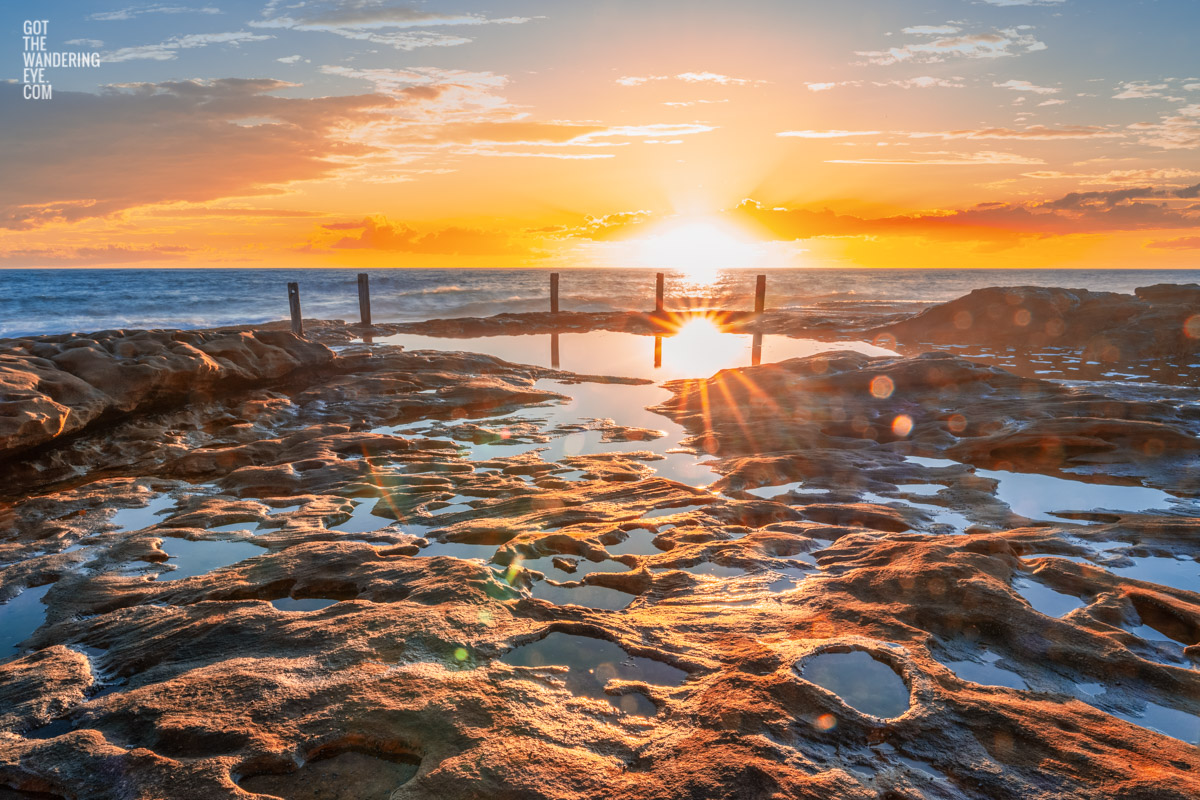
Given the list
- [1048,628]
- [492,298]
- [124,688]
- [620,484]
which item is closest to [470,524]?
[620,484]

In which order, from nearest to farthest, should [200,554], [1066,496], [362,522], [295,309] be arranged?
1. [200,554]
2. [362,522]
3. [1066,496]
4. [295,309]

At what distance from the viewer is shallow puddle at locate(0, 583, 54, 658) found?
3.53m

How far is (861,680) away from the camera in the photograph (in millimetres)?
2980

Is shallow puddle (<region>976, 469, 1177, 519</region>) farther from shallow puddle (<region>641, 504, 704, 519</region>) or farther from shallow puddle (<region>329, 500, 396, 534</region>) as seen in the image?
shallow puddle (<region>329, 500, 396, 534</region>)

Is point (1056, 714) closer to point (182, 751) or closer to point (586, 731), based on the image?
point (586, 731)

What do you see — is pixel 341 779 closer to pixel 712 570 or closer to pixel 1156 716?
pixel 712 570

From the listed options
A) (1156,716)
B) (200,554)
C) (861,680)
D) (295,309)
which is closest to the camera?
(1156,716)

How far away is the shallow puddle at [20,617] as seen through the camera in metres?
3.53

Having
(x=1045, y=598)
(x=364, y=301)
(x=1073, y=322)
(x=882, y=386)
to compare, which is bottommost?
(x=1045, y=598)

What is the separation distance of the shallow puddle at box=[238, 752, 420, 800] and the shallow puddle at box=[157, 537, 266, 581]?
2.47 m

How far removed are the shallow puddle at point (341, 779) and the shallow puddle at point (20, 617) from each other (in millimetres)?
2249

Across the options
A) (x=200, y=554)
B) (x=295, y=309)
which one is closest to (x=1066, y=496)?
(x=200, y=554)

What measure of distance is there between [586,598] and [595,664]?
80 centimetres

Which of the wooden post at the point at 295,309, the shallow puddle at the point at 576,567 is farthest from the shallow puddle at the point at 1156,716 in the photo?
the wooden post at the point at 295,309
